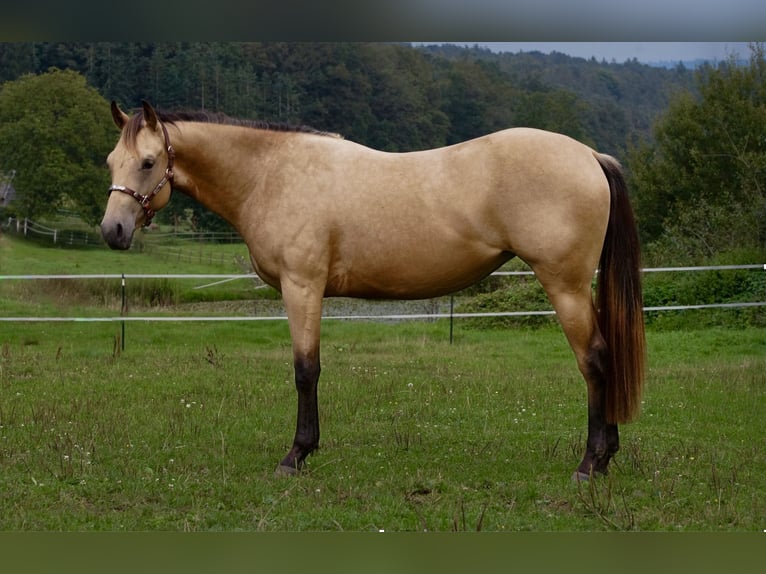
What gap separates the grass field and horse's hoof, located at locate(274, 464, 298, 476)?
2.8 inches

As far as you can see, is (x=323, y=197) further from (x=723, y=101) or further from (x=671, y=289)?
(x=723, y=101)

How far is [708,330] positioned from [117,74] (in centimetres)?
916

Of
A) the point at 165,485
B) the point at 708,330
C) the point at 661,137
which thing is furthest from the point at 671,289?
the point at 165,485

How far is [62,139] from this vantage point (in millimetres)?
10398

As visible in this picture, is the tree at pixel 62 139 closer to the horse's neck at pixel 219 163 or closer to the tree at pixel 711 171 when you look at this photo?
the horse's neck at pixel 219 163

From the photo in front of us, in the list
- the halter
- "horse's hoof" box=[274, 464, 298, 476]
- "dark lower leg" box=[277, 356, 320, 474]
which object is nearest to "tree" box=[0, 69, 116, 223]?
the halter

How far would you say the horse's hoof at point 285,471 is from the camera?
17.2 feet

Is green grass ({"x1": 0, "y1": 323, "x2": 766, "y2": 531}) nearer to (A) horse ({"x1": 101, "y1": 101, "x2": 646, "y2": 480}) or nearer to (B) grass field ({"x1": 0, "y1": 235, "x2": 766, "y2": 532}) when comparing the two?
(B) grass field ({"x1": 0, "y1": 235, "x2": 766, "y2": 532})

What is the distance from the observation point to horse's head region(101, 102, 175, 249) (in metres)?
5.16

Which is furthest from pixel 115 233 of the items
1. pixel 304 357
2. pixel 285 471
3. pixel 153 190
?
pixel 285 471

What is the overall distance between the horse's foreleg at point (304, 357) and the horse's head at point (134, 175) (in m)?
1.07

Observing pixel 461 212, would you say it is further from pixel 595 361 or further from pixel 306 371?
pixel 306 371

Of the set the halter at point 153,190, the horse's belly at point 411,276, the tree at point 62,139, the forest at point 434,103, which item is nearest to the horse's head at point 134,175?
the halter at point 153,190

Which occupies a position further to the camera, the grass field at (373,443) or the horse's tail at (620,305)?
the horse's tail at (620,305)
